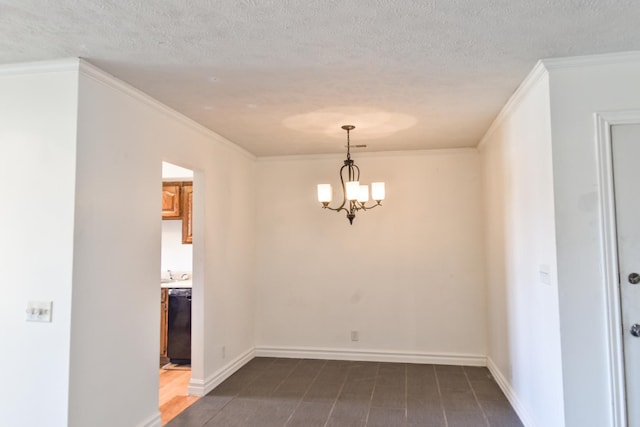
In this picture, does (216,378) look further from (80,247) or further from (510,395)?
(510,395)

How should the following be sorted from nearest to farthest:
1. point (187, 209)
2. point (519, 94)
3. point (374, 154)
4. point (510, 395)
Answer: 1. point (519, 94)
2. point (510, 395)
3. point (374, 154)
4. point (187, 209)

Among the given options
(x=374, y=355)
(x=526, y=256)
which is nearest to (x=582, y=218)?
(x=526, y=256)

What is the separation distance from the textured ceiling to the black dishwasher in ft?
7.43

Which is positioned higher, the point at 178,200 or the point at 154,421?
the point at 178,200

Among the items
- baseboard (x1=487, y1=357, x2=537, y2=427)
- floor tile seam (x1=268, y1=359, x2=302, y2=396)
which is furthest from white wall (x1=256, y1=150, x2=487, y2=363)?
baseboard (x1=487, y1=357, x2=537, y2=427)

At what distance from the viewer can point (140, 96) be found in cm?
289

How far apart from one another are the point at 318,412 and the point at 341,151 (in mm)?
2857

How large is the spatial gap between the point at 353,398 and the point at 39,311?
2.59 meters

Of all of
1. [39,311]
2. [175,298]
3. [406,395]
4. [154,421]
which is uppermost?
[39,311]

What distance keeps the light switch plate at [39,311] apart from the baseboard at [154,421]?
1118 millimetres

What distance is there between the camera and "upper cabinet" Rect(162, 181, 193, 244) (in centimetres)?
512

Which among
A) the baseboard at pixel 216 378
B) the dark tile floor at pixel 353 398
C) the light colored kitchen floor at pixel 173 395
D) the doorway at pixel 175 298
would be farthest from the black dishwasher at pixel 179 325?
the dark tile floor at pixel 353 398

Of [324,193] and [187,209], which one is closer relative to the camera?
[324,193]

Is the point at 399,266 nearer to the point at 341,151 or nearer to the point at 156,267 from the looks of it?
the point at 341,151
